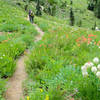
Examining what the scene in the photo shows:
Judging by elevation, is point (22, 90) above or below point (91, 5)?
below

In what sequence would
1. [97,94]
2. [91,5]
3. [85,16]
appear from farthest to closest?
[91,5] < [85,16] < [97,94]

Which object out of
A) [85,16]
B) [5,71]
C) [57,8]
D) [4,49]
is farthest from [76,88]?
[85,16]

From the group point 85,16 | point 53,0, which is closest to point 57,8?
point 53,0

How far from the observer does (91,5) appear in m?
89.2

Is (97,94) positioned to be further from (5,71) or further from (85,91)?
(5,71)

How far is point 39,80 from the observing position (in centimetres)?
326

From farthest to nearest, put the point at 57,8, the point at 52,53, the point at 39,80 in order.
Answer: the point at 52,53 < the point at 57,8 < the point at 39,80

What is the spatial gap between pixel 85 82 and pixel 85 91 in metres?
0.15

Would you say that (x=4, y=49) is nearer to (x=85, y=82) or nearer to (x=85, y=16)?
(x=85, y=82)

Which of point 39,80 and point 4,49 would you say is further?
point 4,49

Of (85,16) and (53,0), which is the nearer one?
(53,0)

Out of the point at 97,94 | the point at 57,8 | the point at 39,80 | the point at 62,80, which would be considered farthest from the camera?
the point at 57,8

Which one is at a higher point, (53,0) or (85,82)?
(53,0)

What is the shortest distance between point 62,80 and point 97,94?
0.95 m
